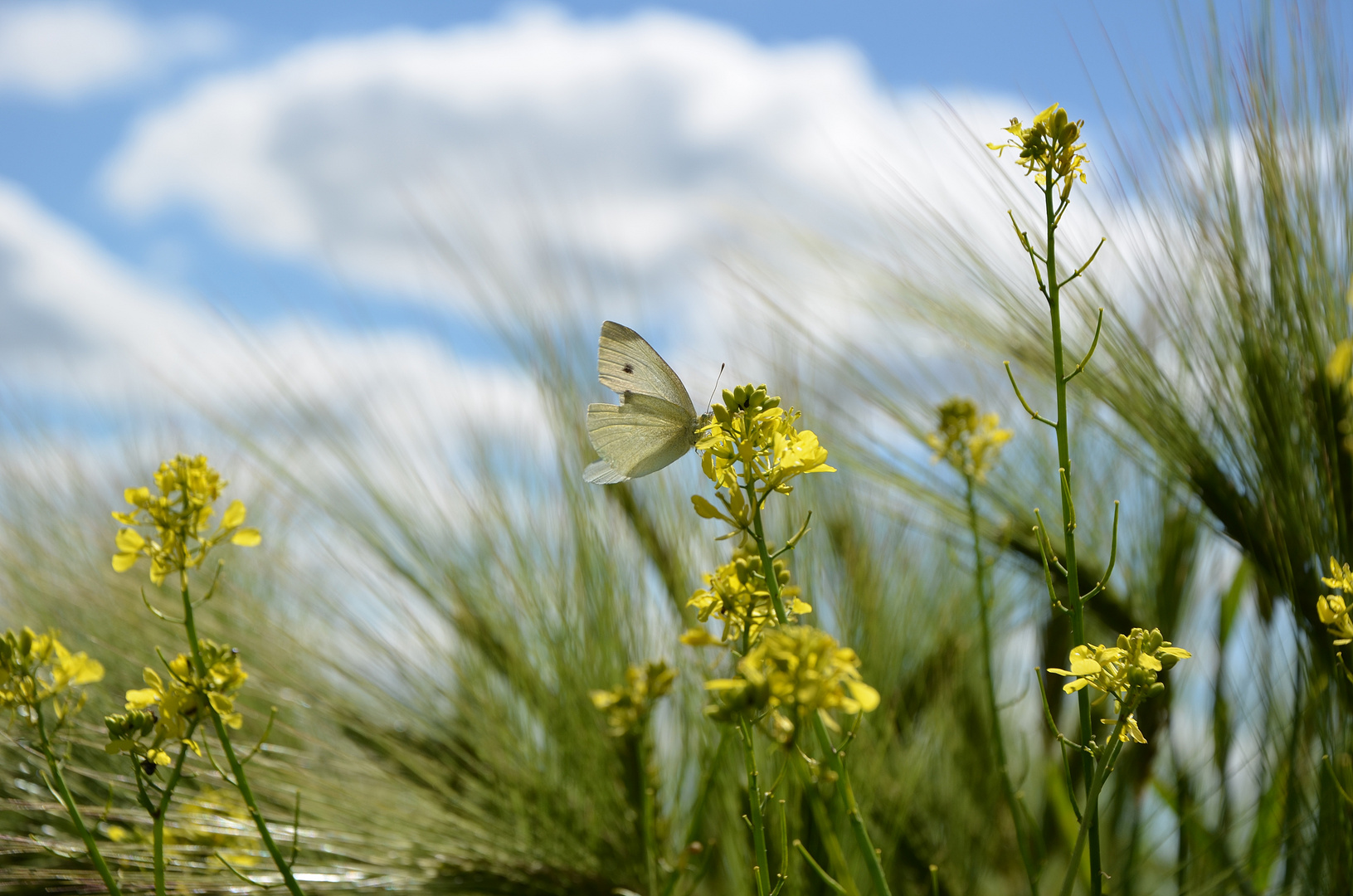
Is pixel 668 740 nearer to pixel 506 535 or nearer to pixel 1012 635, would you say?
pixel 506 535

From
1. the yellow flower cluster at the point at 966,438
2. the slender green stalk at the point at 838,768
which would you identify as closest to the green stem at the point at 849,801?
the slender green stalk at the point at 838,768

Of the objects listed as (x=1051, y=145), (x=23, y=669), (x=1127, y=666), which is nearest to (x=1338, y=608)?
(x=1127, y=666)

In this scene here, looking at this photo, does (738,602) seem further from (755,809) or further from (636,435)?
(636,435)

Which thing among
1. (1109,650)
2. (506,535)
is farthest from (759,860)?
(506,535)

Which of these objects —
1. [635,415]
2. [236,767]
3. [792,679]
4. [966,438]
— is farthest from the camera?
[966,438]

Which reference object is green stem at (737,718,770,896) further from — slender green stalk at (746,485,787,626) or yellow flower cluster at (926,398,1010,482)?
yellow flower cluster at (926,398,1010,482)

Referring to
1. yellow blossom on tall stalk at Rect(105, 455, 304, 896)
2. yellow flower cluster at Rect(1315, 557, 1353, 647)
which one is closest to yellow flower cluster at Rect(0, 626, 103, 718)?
yellow blossom on tall stalk at Rect(105, 455, 304, 896)

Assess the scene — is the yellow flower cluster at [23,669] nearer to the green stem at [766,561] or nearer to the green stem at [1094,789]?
the green stem at [766,561]

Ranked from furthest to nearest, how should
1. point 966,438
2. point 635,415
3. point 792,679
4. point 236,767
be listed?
point 966,438, point 635,415, point 236,767, point 792,679
